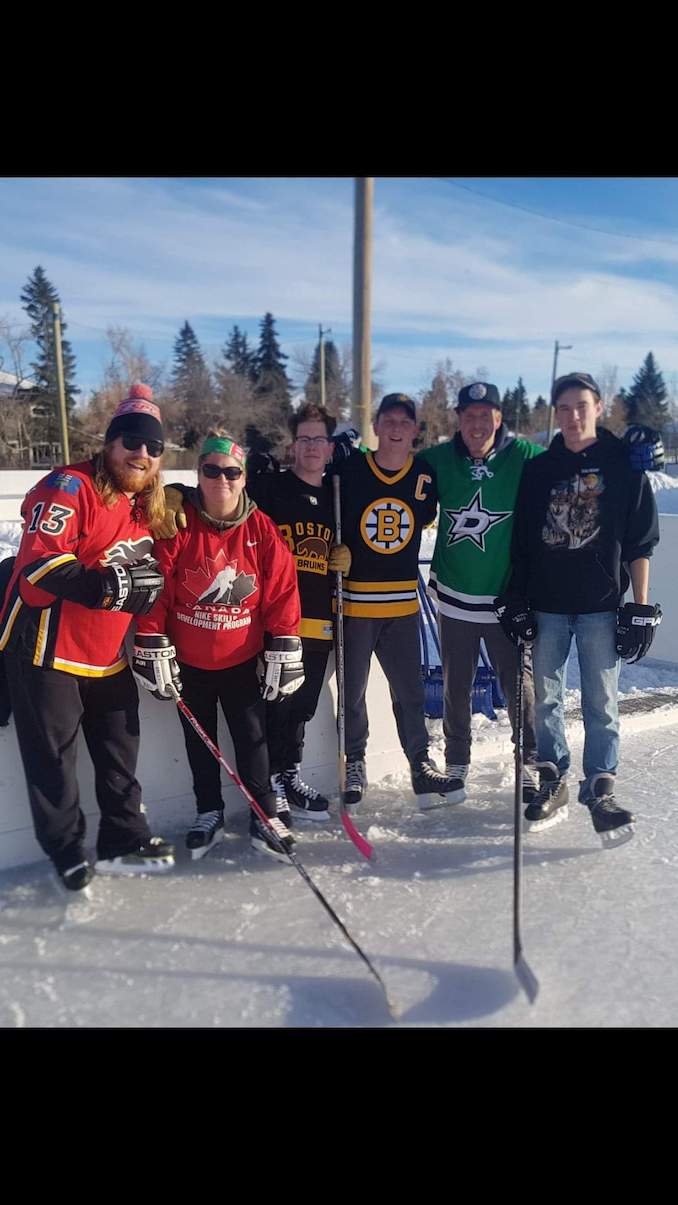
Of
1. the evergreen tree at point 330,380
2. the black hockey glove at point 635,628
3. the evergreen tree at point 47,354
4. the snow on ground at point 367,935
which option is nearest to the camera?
the snow on ground at point 367,935

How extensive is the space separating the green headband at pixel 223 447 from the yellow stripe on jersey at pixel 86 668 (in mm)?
790

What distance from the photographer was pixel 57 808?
2602 millimetres

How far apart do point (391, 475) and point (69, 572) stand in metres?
1.36

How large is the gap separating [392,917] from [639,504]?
67.1 inches

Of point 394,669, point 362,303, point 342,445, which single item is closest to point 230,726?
point 394,669

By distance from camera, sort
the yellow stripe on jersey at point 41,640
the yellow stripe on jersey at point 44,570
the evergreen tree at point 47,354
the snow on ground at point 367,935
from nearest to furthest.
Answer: the snow on ground at point 367,935
the yellow stripe on jersey at point 44,570
the yellow stripe on jersey at point 41,640
the evergreen tree at point 47,354

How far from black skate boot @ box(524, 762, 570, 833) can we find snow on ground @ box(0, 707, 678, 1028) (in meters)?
0.05

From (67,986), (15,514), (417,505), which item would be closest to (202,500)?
(417,505)

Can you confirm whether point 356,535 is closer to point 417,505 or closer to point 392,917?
point 417,505

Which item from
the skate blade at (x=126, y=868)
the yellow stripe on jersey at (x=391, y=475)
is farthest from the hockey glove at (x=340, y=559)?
the skate blade at (x=126, y=868)

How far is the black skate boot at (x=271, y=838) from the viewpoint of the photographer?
113 inches

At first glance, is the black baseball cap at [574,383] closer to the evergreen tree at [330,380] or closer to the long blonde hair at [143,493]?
the long blonde hair at [143,493]

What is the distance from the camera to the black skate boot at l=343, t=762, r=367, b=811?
3.29 meters

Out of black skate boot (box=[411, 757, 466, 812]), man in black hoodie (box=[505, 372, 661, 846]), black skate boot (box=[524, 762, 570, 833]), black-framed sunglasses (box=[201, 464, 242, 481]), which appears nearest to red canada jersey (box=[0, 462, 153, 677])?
black-framed sunglasses (box=[201, 464, 242, 481])
